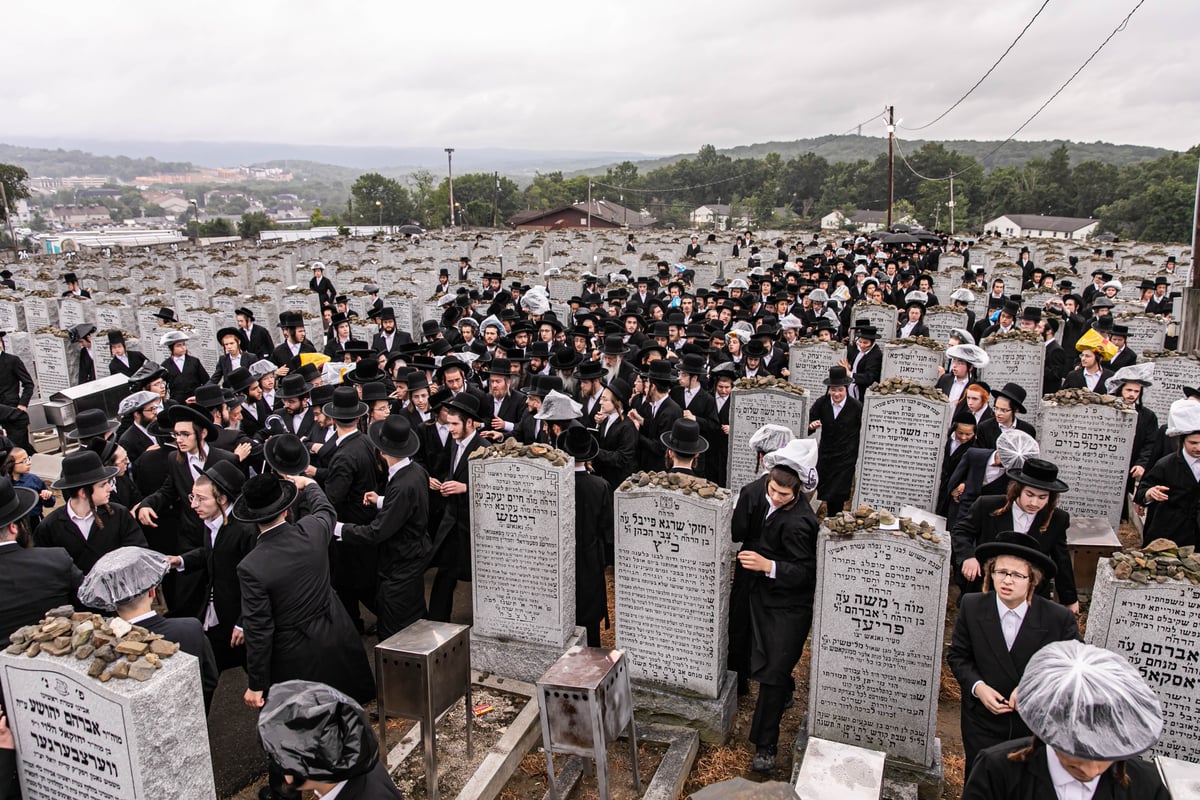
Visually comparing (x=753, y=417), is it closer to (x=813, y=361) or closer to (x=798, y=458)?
(x=813, y=361)

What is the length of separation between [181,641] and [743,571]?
3763 mm

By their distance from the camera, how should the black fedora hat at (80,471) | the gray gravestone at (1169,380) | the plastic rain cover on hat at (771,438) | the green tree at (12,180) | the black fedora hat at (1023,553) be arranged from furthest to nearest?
1. the green tree at (12,180)
2. the gray gravestone at (1169,380)
3. the plastic rain cover on hat at (771,438)
4. the black fedora hat at (80,471)
5. the black fedora hat at (1023,553)

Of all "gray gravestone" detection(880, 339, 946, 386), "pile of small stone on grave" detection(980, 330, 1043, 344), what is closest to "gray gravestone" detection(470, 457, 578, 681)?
"gray gravestone" detection(880, 339, 946, 386)

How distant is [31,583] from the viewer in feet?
14.8

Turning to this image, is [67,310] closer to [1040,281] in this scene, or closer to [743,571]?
[743,571]

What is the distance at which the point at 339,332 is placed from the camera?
1344 centimetres

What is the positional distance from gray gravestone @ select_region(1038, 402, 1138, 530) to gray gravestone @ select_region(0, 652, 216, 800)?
8.14 meters

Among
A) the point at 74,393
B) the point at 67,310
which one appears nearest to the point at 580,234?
the point at 67,310

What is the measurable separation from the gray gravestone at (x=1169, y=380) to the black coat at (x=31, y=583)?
38.4ft

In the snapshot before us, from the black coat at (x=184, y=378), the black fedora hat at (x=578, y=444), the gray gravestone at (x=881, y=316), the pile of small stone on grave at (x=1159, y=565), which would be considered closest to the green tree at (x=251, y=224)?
the black coat at (x=184, y=378)

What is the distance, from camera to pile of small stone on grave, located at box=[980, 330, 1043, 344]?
35.6 feet

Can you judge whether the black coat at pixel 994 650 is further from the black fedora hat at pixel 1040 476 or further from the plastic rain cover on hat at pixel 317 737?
the plastic rain cover on hat at pixel 317 737

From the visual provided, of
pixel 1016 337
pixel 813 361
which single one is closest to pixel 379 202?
pixel 813 361

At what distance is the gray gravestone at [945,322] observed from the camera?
14.0 metres
